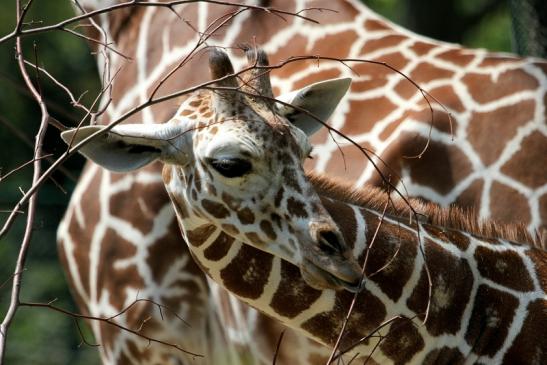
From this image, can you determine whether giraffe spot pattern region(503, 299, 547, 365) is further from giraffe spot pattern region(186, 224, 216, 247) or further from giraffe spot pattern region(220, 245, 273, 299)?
giraffe spot pattern region(186, 224, 216, 247)

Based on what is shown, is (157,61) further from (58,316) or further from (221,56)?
(58,316)

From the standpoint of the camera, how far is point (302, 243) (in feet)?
12.0

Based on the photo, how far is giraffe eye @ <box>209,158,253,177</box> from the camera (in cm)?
374

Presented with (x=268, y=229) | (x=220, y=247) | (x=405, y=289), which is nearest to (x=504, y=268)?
(x=405, y=289)

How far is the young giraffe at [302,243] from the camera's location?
3754 millimetres

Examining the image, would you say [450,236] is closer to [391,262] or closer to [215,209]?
[391,262]

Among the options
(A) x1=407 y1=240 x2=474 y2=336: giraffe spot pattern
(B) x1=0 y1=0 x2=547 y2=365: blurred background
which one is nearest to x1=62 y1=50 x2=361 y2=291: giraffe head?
(A) x1=407 y1=240 x2=474 y2=336: giraffe spot pattern

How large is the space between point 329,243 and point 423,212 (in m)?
0.69

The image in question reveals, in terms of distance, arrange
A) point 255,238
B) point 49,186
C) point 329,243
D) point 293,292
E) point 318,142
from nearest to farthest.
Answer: point 329,243 < point 255,238 < point 293,292 < point 318,142 < point 49,186

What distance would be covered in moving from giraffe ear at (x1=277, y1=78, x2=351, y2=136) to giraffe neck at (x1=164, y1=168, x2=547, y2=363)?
1.00ft

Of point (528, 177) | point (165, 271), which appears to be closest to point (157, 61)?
point (165, 271)

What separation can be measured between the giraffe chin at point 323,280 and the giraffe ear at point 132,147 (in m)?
0.58

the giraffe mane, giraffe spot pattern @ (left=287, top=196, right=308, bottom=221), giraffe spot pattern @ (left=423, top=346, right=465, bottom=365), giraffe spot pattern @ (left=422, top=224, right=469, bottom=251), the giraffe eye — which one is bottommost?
giraffe spot pattern @ (left=423, top=346, right=465, bottom=365)

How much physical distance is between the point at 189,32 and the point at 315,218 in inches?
85.1
